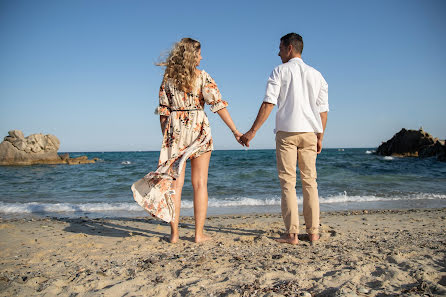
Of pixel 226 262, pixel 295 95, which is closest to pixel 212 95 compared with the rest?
pixel 295 95

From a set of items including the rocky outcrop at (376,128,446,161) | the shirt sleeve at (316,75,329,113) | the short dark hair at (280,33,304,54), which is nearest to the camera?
the short dark hair at (280,33,304,54)

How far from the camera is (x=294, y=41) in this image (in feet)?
10.6

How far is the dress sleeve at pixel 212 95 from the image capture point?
3.18 m

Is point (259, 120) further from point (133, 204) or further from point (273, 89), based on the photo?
point (133, 204)

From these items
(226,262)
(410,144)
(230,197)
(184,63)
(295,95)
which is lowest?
(230,197)

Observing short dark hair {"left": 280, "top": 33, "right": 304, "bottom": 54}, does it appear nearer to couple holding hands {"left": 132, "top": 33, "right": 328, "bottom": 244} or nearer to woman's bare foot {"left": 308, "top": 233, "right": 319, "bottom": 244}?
couple holding hands {"left": 132, "top": 33, "right": 328, "bottom": 244}

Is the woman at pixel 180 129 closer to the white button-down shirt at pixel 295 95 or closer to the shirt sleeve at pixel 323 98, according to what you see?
the white button-down shirt at pixel 295 95

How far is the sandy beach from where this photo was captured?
2031mm

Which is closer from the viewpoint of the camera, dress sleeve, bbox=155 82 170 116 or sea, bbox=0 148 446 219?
dress sleeve, bbox=155 82 170 116

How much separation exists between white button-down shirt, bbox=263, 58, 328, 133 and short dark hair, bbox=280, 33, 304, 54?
136 mm

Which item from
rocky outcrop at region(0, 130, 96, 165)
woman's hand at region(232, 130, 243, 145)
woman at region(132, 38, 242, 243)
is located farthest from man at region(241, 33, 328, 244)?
rocky outcrop at region(0, 130, 96, 165)

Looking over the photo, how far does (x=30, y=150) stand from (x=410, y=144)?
133ft

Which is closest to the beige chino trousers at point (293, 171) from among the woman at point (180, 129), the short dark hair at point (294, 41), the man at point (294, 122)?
the man at point (294, 122)

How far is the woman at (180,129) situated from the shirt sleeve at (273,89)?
18.5 inches
